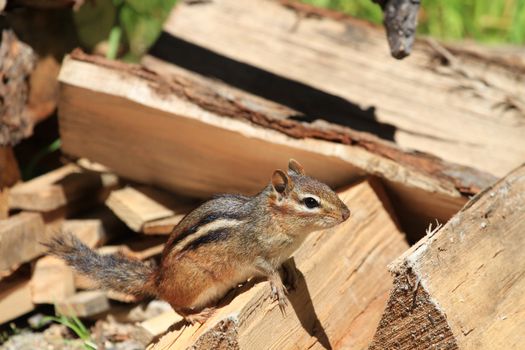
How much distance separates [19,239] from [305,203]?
1.64 meters

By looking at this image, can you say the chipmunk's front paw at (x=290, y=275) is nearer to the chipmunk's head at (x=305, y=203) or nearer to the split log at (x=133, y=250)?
the chipmunk's head at (x=305, y=203)

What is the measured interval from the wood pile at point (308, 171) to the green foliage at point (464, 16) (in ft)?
3.24

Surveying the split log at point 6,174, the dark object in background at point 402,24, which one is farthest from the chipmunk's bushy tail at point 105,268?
the dark object in background at point 402,24

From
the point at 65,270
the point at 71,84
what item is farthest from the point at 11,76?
the point at 65,270

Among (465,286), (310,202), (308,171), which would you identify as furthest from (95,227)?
(465,286)

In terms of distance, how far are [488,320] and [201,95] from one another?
1724mm

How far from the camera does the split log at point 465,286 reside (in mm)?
2705

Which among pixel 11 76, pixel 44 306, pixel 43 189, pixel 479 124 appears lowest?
pixel 44 306

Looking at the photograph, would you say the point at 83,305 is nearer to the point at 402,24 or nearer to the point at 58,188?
the point at 58,188

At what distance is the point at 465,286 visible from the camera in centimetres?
280

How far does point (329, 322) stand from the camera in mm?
3361

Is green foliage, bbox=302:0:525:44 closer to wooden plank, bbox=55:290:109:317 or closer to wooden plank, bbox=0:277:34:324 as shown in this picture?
wooden plank, bbox=55:290:109:317

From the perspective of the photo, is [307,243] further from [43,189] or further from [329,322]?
[43,189]

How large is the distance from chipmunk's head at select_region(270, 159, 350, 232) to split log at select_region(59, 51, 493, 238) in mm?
426
